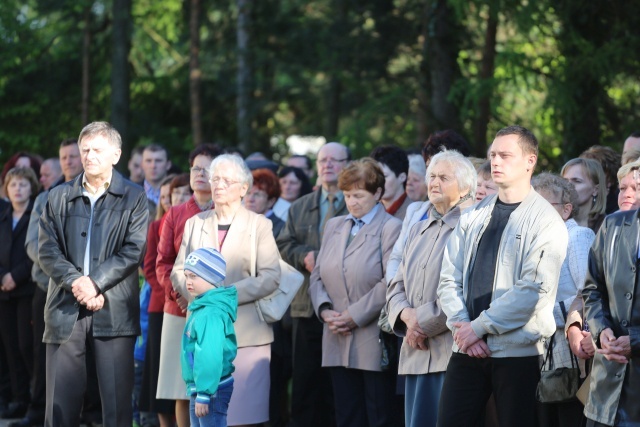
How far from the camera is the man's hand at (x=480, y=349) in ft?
19.8

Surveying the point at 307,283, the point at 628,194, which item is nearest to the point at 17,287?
the point at 307,283

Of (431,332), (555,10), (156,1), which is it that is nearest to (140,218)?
(431,332)

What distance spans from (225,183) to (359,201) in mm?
1046

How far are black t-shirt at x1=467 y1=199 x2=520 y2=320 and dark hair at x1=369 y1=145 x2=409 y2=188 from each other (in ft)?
Answer: 8.82

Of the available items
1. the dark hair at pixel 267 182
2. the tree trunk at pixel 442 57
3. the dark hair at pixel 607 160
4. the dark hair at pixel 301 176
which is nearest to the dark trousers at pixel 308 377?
the dark hair at pixel 267 182

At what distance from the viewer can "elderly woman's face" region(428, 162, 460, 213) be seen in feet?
23.0

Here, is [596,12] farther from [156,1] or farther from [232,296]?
[156,1]

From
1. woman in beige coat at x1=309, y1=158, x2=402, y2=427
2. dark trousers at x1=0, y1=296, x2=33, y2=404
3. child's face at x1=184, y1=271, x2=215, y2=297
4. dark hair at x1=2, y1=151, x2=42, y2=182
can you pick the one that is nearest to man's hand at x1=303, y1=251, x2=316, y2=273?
woman in beige coat at x1=309, y1=158, x2=402, y2=427

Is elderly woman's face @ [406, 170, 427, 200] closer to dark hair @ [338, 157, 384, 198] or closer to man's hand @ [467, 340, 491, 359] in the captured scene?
dark hair @ [338, 157, 384, 198]

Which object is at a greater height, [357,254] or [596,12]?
[596,12]

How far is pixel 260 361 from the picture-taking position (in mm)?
7965

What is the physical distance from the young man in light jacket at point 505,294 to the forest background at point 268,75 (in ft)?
23.7

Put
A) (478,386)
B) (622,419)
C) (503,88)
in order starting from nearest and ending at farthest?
(622,419), (478,386), (503,88)

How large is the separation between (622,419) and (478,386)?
100 centimetres
